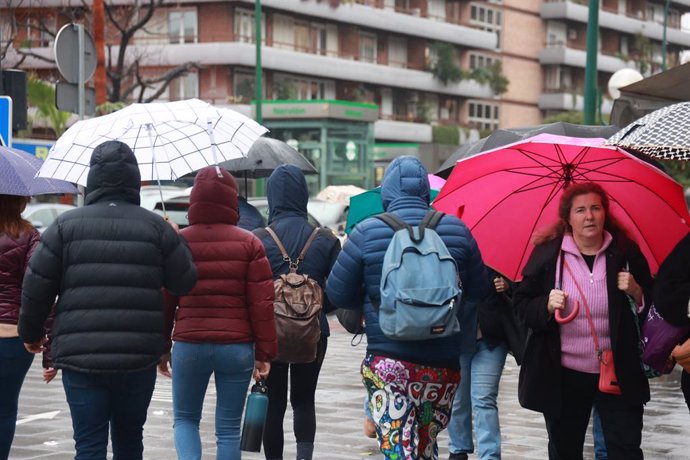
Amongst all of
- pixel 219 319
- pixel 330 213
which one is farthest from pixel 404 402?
pixel 330 213

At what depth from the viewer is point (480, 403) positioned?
835 centimetres

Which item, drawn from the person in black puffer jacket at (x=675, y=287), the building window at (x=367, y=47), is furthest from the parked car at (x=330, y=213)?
the building window at (x=367, y=47)

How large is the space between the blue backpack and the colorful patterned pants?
227 mm

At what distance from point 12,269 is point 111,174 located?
4.52 feet

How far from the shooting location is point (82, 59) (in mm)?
14836

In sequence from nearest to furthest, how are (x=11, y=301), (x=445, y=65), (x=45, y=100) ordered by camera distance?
(x=11, y=301) → (x=45, y=100) → (x=445, y=65)

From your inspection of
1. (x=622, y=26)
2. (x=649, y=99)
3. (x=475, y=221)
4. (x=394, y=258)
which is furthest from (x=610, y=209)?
(x=622, y=26)

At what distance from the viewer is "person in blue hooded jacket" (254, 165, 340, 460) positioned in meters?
7.97

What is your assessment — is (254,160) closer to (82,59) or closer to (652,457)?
(652,457)

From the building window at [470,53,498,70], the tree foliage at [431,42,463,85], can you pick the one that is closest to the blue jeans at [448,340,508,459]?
the tree foliage at [431,42,463,85]

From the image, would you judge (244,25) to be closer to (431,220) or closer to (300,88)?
(300,88)

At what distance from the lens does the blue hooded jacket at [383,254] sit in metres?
6.64

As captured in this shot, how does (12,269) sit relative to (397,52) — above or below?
below

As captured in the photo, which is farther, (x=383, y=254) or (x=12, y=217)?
(x=12, y=217)
